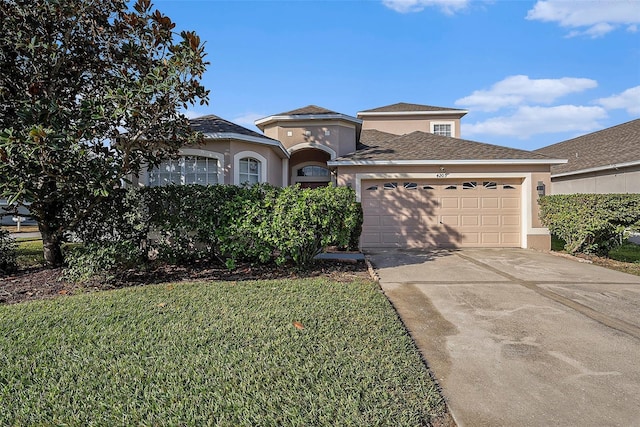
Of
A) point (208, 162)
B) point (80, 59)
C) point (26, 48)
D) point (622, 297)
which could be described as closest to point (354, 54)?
point (208, 162)

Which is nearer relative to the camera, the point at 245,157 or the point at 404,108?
the point at 245,157

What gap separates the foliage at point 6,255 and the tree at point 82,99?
0.69 meters

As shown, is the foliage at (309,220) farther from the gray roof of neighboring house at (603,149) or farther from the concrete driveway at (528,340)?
the gray roof of neighboring house at (603,149)

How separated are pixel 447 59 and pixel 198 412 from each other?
14251mm

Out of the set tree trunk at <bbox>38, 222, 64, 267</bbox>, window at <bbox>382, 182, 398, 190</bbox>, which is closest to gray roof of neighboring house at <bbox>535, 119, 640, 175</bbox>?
window at <bbox>382, 182, 398, 190</bbox>

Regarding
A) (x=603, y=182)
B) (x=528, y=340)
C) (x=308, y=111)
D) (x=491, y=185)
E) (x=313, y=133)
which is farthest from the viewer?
(x=603, y=182)

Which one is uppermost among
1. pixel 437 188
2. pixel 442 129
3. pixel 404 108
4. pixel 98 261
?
pixel 404 108

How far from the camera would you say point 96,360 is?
3111 millimetres

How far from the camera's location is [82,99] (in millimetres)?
6098

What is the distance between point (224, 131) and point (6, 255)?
5772 mm

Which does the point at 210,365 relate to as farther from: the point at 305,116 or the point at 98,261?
the point at 305,116

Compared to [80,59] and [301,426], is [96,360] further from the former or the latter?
[80,59]

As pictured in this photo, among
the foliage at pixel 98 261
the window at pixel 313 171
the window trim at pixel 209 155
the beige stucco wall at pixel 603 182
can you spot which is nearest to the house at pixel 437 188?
the window trim at pixel 209 155

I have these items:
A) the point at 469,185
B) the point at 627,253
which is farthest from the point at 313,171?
the point at 627,253
